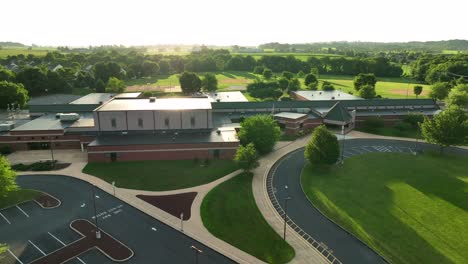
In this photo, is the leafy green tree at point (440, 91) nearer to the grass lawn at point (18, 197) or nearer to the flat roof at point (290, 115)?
the flat roof at point (290, 115)

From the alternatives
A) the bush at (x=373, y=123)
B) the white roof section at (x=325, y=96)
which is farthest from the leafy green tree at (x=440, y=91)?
the bush at (x=373, y=123)

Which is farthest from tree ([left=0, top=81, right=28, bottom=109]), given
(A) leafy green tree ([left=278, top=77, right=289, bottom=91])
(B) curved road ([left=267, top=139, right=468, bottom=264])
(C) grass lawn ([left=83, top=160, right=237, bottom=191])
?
(A) leafy green tree ([left=278, top=77, right=289, bottom=91])

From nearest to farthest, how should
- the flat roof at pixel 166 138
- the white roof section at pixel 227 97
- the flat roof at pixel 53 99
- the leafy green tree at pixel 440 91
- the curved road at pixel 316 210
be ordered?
1. the curved road at pixel 316 210
2. the flat roof at pixel 166 138
3. the white roof section at pixel 227 97
4. the flat roof at pixel 53 99
5. the leafy green tree at pixel 440 91

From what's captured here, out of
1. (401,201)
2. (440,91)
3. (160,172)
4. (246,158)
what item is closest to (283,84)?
(440,91)

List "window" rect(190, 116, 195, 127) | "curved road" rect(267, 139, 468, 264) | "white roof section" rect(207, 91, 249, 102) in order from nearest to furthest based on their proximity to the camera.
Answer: "curved road" rect(267, 139, 468, 264)
"window" rect(190, 116, 195, 127)
"white roof section" rect(207, 91, 249, 102)

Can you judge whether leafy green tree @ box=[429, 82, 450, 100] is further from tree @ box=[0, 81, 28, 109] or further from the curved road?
tree @ box=[0, 81, 28, 109]

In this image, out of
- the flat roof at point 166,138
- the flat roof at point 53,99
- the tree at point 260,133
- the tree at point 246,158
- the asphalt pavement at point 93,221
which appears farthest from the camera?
the flat roof at point 53,99
